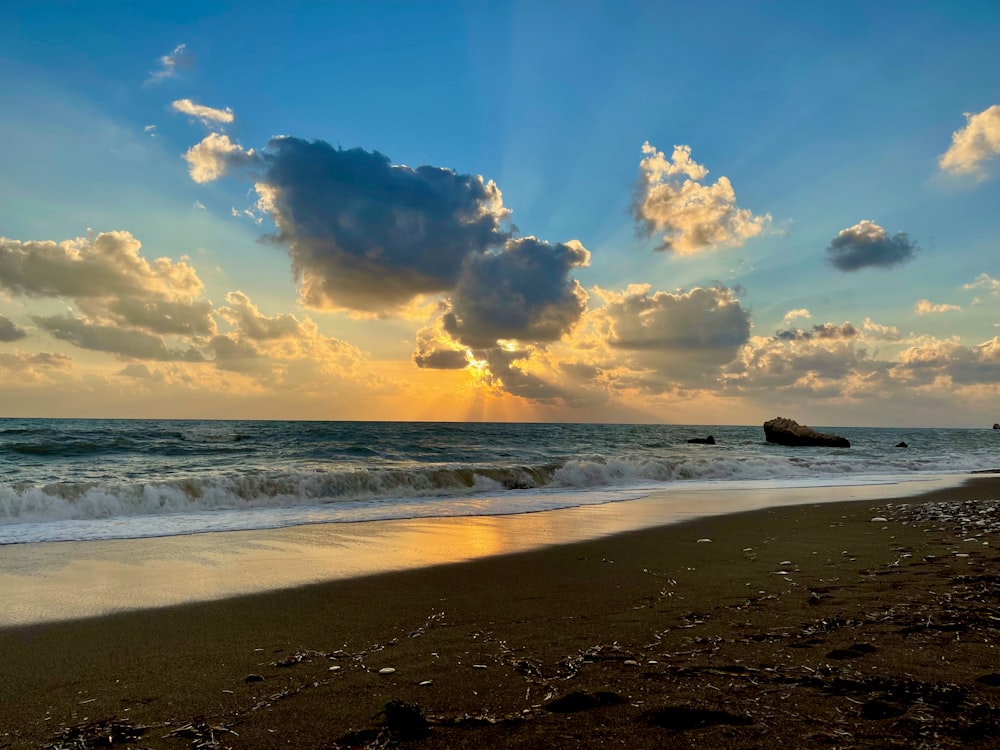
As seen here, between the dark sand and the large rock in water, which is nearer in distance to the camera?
the dark sand

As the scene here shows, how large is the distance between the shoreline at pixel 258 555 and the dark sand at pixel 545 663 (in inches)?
29.4

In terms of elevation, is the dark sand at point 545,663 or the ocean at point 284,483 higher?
the dark sand at point 545,663

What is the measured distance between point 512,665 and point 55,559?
27.1 feet

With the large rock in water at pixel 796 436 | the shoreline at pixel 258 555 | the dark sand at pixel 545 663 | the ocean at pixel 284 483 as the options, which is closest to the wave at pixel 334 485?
the ocean at pixel 284 483

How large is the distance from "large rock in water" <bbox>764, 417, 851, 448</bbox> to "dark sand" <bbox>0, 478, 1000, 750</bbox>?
51984mm

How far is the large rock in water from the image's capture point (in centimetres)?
5240

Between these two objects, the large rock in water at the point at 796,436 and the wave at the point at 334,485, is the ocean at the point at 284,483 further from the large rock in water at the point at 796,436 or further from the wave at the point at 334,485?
the large rock in water at the point at 796,436

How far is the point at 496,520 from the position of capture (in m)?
12.8

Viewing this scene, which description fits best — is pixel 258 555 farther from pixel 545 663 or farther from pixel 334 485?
pixel 334 485

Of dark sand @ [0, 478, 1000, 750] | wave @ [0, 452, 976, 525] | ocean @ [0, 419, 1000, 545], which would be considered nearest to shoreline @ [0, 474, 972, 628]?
dark sand @ [0, 478, 1000, 750]

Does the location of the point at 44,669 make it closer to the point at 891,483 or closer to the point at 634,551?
the point at 634,551

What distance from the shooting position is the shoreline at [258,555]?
6301mm

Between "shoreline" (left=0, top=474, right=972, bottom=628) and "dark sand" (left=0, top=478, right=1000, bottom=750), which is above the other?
"dark sand" (left=0, top=478, right=1000, bottom=750)

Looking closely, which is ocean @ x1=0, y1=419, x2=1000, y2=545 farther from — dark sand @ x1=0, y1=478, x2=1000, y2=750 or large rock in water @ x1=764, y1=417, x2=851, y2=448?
large rock in water @ x1=764, y1=417, x2=851, y2=448
